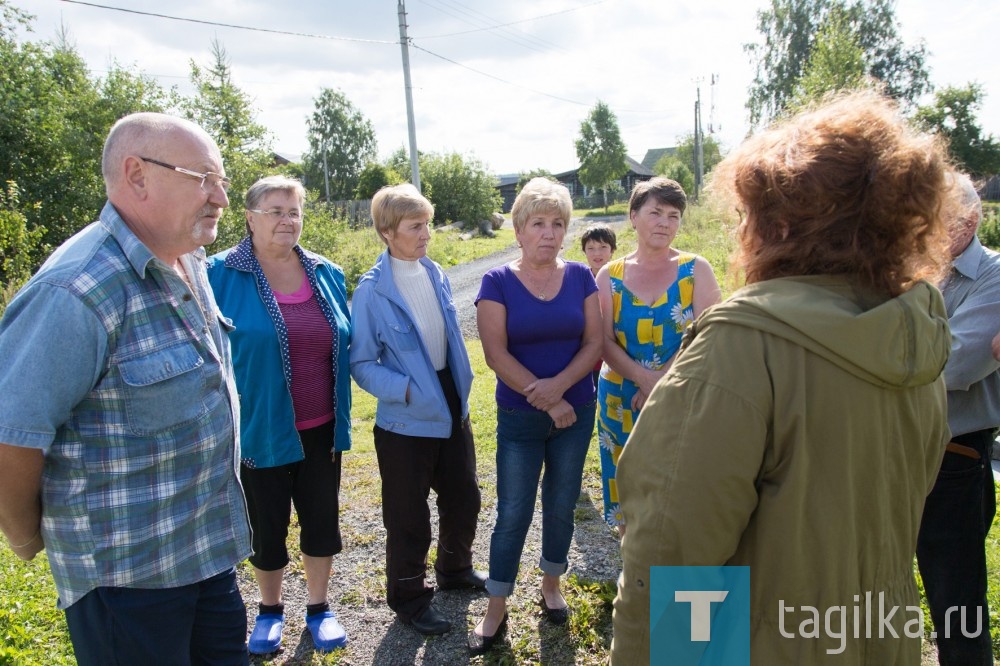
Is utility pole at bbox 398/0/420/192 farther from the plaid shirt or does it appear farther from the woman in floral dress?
the plaid shirt

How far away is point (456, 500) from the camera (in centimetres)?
325

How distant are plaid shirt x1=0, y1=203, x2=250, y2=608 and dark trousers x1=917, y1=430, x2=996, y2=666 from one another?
2.44 meters

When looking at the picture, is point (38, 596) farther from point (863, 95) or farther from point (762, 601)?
point (863, 95)

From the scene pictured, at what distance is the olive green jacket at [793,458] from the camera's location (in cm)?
118

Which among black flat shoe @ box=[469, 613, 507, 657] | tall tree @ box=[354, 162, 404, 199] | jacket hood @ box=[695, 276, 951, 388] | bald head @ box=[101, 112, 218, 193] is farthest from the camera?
tall tree @ box=[354, 162, 404, 199]

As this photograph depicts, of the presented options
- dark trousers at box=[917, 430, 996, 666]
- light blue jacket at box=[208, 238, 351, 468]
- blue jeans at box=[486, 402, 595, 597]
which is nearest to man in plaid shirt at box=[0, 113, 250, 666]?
light blue jacket at box=[208, 238, 351, 468]

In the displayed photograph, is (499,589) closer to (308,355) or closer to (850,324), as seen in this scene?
(308,355)

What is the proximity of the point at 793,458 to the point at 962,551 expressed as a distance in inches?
61.9

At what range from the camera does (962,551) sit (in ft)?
7.28

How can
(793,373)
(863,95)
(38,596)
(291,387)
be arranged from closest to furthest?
(793,373) < (863,95) < (291,387) < (38,596)

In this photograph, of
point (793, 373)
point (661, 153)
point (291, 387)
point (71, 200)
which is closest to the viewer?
point (793, 373)

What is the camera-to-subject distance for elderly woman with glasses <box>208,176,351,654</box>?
2.75 meters

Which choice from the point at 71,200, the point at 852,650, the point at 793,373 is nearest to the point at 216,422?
the point at 793,373

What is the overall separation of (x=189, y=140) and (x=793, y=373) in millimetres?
1714
